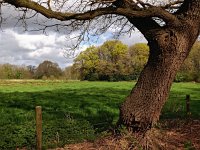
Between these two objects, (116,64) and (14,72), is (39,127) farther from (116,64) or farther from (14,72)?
(14,72)

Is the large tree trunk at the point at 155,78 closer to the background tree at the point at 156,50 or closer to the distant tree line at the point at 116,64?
the background tree at the point at 156,50

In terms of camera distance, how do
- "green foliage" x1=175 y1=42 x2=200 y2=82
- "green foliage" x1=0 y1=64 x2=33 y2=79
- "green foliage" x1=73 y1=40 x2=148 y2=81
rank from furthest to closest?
"green foliage" x1=0 y1=64 x2=33 y2=79 → "green foliage" x1=73 y1=40 x2=148 y2=81 → "green foliage" x1=175 y1=42 x2=200 y2=82

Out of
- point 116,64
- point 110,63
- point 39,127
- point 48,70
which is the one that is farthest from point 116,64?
point 39,127

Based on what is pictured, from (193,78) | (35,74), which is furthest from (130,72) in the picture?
(35,74)

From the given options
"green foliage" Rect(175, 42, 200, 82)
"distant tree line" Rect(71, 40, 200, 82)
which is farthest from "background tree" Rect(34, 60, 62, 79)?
"green foliage" Rect(175, 42, 200, 82)

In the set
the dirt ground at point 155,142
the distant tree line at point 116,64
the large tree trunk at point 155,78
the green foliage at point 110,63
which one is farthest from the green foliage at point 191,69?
the large tree trunk at point 155,78

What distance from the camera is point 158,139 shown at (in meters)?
10.4

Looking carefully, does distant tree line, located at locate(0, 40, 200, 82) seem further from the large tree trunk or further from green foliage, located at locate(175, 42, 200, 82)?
the large tree trunk

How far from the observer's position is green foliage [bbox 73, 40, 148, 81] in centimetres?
9456

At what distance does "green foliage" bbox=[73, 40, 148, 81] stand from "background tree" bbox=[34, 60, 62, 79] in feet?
41.2

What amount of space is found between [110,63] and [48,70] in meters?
30.2

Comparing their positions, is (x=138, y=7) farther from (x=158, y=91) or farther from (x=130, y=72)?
(x=130, y=72)

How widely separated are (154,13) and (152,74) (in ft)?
5.53

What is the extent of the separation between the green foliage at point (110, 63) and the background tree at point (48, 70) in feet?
41.2
